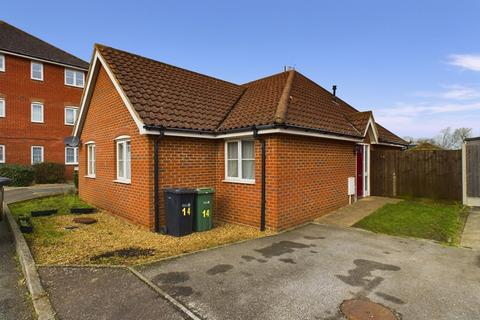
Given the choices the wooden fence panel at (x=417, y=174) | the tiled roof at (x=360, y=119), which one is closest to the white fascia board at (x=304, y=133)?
the tiled roof at (x=360, y=119)

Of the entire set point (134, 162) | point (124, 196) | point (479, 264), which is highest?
point (134, 162)

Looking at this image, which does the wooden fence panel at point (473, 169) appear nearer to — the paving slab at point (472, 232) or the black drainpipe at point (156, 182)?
the paving slab at point (472, 232)

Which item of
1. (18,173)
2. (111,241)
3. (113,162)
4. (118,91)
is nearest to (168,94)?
(118,91)

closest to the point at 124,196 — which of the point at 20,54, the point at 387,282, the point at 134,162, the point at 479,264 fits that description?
the point at 134,162

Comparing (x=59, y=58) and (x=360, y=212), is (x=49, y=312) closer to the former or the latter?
(x=360, y=212)

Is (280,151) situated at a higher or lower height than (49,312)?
higher

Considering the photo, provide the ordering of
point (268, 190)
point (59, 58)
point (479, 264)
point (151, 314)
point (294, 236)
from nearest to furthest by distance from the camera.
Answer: point (151, 314), point (479, 264), point (294, 236), point (268, 190), point (59, 58)

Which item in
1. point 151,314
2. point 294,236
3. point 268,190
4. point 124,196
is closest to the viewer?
point 151,314

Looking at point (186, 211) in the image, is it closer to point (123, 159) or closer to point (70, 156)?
point (123, 159)

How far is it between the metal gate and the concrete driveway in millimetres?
5616

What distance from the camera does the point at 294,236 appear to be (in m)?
7.55

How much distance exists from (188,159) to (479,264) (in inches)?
278

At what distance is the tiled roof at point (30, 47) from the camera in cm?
2208

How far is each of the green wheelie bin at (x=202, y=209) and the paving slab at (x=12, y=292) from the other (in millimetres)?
3829
